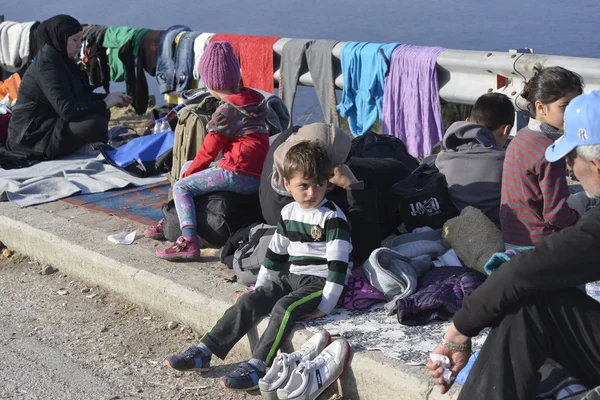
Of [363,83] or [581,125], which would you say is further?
[363,83]

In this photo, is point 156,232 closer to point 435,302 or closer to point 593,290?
point 435,302

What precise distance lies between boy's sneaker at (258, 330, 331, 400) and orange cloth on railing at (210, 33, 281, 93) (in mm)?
4528

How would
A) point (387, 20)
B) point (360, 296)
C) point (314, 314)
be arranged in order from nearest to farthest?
point (314, 314) → point (360, 296) → point (387, 20)

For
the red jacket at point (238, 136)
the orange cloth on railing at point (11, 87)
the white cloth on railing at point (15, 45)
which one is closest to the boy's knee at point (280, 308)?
the red jacket at point (238, 136)

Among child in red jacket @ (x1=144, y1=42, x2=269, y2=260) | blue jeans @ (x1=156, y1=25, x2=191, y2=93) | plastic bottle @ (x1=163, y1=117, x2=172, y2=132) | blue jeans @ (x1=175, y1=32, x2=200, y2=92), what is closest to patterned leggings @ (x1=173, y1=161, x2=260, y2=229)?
child in red jacket @ (x1=144, y1=42, x2=269, y2=260)

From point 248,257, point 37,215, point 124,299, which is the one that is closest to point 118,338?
point 124,299

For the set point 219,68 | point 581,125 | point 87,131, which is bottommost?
point 87,131

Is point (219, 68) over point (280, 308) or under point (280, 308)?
over

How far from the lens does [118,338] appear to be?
457 cm

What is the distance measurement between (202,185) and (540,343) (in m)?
2.91

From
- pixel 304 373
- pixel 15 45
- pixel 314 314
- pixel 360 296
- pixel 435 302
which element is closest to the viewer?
pixel 304 373

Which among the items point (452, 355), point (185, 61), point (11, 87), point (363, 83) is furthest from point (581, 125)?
point (11, 87)

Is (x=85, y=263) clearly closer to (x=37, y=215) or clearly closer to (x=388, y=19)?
(x=37, y=215)

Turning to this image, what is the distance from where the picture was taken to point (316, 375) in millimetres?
3568
